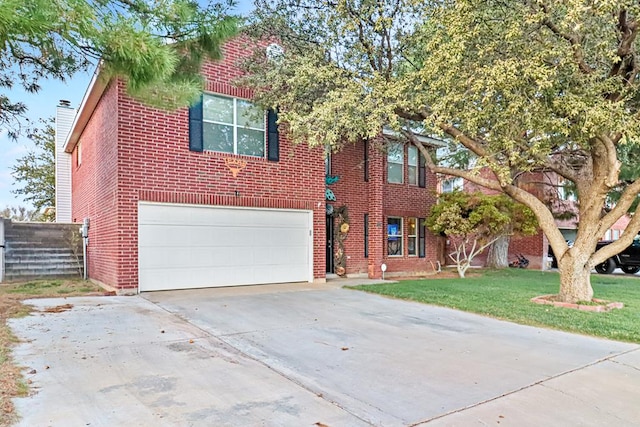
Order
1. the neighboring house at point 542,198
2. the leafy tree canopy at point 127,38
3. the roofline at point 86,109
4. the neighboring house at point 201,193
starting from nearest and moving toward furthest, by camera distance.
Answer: the leafy tree canopy at point 127,38 → the neighboring house at point 201,193 → the roofline at point 86,109 → the neighboring house at point 542,198

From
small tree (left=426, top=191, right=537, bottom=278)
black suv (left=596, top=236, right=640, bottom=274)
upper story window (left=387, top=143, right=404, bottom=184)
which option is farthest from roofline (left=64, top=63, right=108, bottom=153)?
black suv (left=596, top=236, right=640, bottom=274)

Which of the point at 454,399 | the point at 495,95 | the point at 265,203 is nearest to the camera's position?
the point at 454,399

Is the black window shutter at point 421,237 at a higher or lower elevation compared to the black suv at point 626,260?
higher

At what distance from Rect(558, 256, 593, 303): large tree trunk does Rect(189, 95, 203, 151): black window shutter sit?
26.3 ft

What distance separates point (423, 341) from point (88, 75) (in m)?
5.43

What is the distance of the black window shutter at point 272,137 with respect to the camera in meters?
10.6

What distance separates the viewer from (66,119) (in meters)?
16.6

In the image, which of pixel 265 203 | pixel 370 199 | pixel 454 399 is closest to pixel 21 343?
pixel 454 399

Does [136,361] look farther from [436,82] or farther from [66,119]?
[66,119]

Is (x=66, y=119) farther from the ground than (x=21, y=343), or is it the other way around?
(x=66, y=119)

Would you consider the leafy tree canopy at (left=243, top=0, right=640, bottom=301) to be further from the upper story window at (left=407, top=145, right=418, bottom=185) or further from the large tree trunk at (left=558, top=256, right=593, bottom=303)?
the upper story window at (left=407, top=145, right=418, bottom=185)

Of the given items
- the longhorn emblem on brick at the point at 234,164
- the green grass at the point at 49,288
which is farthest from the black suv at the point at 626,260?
the green grass at the point at 49,288

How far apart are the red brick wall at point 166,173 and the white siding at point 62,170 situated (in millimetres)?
5965

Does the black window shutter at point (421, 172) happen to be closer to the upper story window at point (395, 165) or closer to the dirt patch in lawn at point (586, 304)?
the upper story window at point (395, 165)
